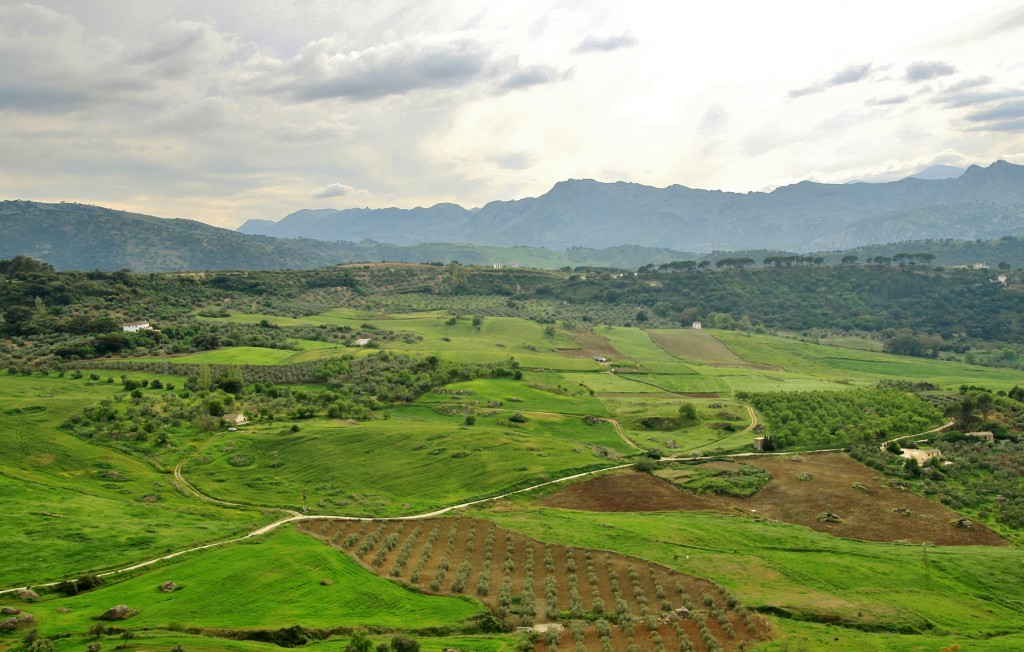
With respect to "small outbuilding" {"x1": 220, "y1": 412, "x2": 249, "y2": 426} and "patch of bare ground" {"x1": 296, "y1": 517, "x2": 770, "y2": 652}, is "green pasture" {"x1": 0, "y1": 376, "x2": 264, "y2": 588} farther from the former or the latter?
"small outbuilding" {"x1": 220, "y1": 412, "x2": 249, "y2": 426}

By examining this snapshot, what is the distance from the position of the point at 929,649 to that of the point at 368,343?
117936 millimetres

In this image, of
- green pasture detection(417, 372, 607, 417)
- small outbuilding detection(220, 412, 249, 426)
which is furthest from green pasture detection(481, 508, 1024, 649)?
small outbuilding detection(220, 412, 249, 426)

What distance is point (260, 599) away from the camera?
41.0 metres

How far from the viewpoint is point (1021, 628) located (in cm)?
4066

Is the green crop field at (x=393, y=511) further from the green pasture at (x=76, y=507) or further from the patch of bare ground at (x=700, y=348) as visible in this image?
the patch of bare ground at (x=700, y=348)

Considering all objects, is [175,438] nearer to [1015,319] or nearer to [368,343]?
[368,343]

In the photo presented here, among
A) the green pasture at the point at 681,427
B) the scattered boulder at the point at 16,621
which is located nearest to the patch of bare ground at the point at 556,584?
the scattered boulder at the point at 16,621

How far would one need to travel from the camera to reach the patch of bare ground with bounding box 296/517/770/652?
37594 mm

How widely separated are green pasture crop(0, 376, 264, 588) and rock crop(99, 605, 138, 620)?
29.0ft

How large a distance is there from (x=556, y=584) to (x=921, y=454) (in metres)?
52.8

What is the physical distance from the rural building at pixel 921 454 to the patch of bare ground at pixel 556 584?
4406 cm

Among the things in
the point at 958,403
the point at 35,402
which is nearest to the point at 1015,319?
the point at 958,403

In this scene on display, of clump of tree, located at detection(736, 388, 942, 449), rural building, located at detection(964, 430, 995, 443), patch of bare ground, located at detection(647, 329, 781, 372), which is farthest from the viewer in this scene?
patch of bare ground, located at detection(647, 329, 781, 372)

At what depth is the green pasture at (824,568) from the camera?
41.1 metres
